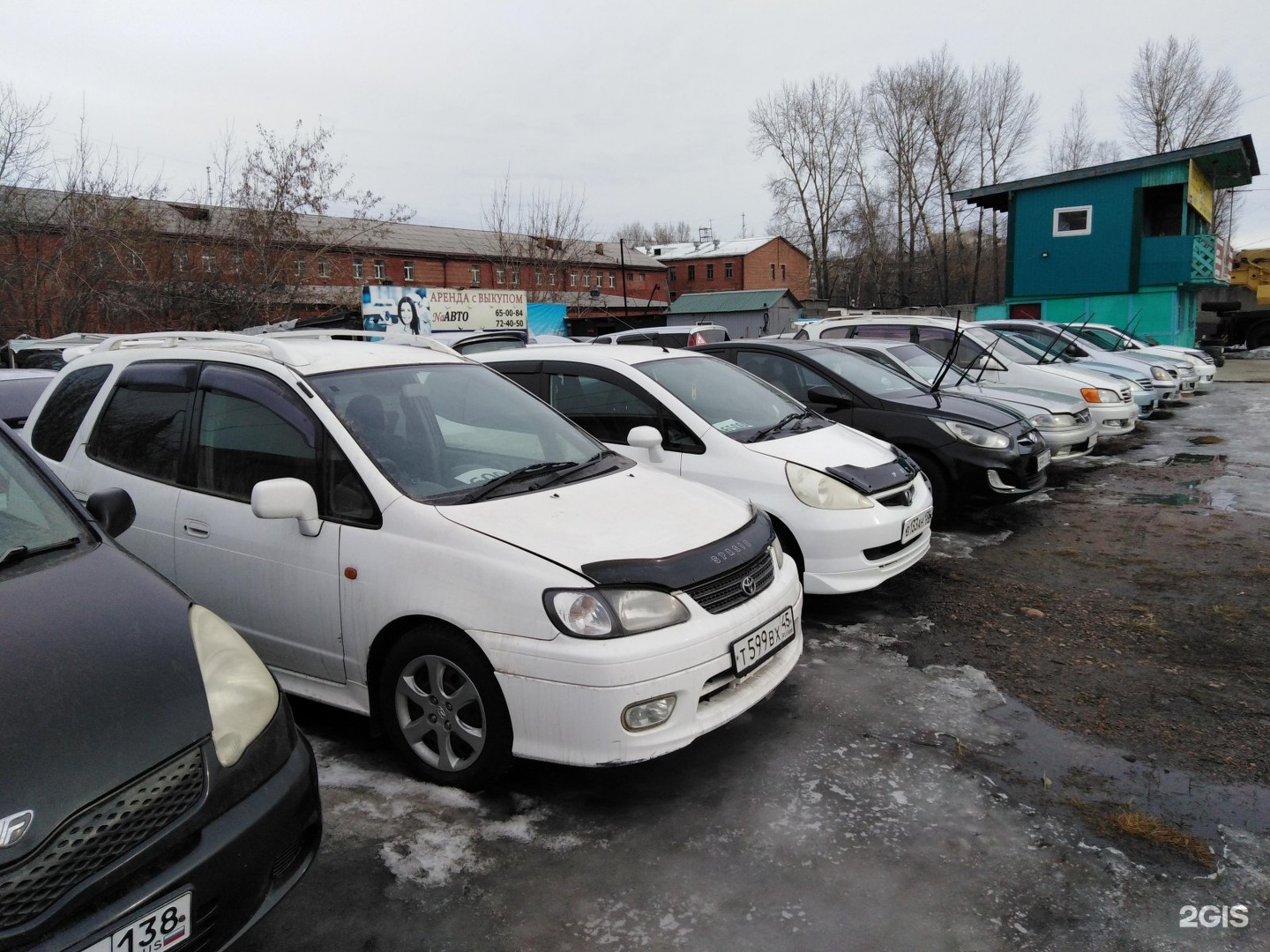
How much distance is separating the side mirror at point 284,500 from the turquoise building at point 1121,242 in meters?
27.0

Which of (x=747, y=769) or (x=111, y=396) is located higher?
(x=111, y=396)

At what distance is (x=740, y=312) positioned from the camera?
150 feet

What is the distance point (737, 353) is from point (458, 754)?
16.9 ft

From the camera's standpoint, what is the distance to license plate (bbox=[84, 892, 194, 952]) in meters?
1.75

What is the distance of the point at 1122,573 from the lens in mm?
5914

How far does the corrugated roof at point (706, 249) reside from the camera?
224 ft

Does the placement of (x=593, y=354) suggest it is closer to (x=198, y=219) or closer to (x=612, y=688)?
(x=612, y=688)

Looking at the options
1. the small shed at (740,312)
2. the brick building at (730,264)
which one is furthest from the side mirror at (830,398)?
the brick building at (730,264)

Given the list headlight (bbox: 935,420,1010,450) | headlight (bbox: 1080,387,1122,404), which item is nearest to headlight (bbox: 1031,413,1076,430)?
headlight (bbox: 1080,387,1122,404)

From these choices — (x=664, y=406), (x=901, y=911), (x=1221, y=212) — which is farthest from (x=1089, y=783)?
(x=1221, y=212)

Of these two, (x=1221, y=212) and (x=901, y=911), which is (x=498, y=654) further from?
(x=1221, y=212)

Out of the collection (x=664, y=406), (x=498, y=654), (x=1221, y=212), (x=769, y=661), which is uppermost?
(x=1221, y=212)

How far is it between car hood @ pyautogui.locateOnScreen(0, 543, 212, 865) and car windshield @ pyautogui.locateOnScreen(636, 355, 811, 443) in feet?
11.8

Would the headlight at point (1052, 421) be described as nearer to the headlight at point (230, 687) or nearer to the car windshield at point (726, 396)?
the car windshield at point (726, 396)
